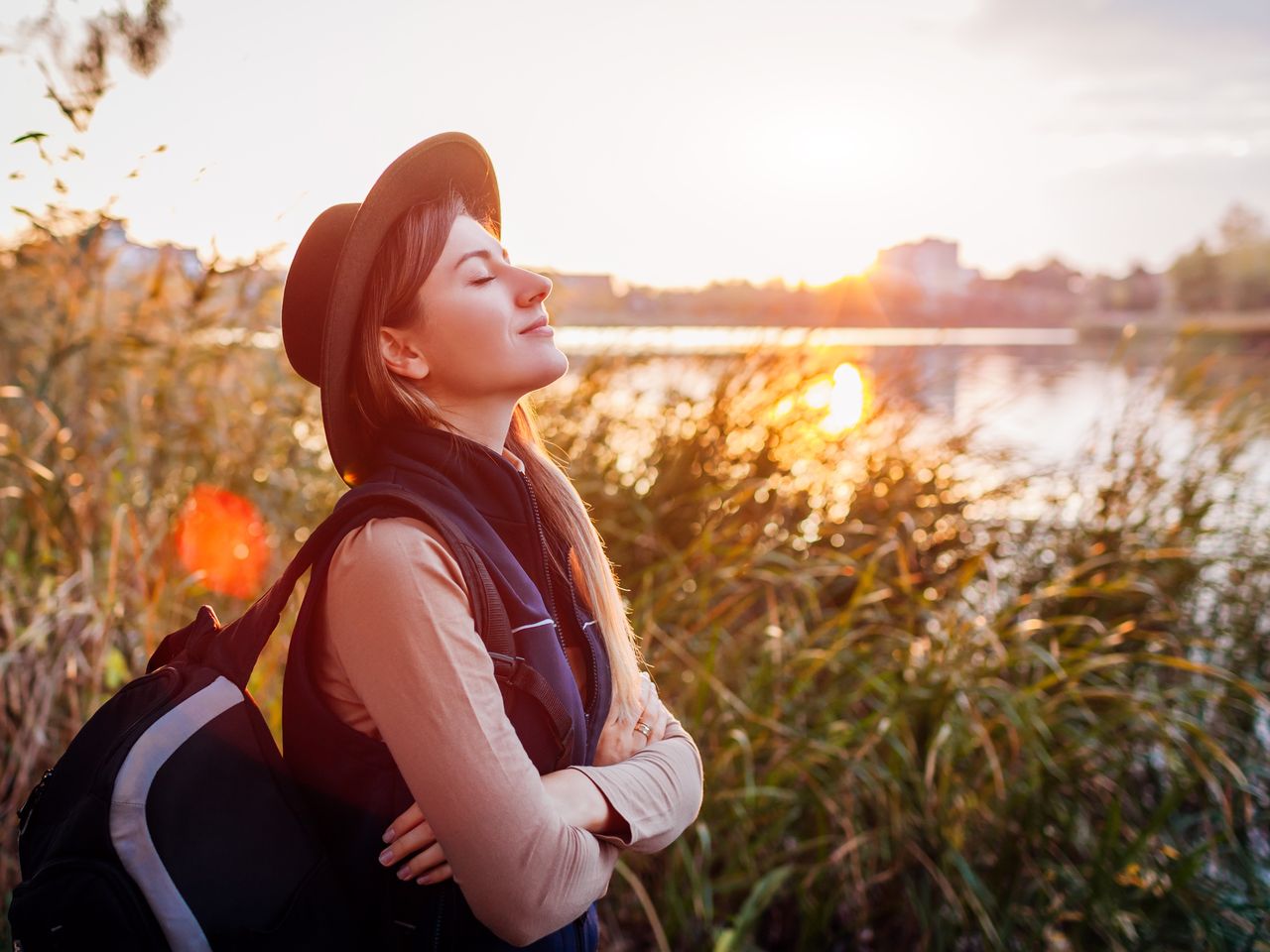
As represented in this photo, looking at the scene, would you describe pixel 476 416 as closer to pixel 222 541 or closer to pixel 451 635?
pixel 451 635

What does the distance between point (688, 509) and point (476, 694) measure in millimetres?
2483

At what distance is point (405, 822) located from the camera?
1171 mm

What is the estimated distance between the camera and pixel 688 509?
3543 mm

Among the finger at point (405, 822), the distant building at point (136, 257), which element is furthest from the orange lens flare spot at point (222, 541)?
the finger at point (405, 822)

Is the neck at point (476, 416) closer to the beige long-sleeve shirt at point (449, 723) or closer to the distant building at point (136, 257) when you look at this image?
the beige long-sleeve shirt at point (449, 723)

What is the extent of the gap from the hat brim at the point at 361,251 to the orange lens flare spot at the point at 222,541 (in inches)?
70.9

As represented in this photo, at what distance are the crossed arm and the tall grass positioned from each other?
53.9 inches

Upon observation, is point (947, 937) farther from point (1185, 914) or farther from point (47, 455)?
point (47, 455)

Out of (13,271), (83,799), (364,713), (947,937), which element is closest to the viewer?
(83,799)

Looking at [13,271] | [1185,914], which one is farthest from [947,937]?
[13,271]

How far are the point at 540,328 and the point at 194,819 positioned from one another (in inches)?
28.7

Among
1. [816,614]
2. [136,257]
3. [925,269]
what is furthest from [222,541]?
[925,269]

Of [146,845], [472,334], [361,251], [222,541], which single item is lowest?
[222,541]

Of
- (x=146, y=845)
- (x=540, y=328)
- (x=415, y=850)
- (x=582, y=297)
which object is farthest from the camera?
(x=582, y=297)
